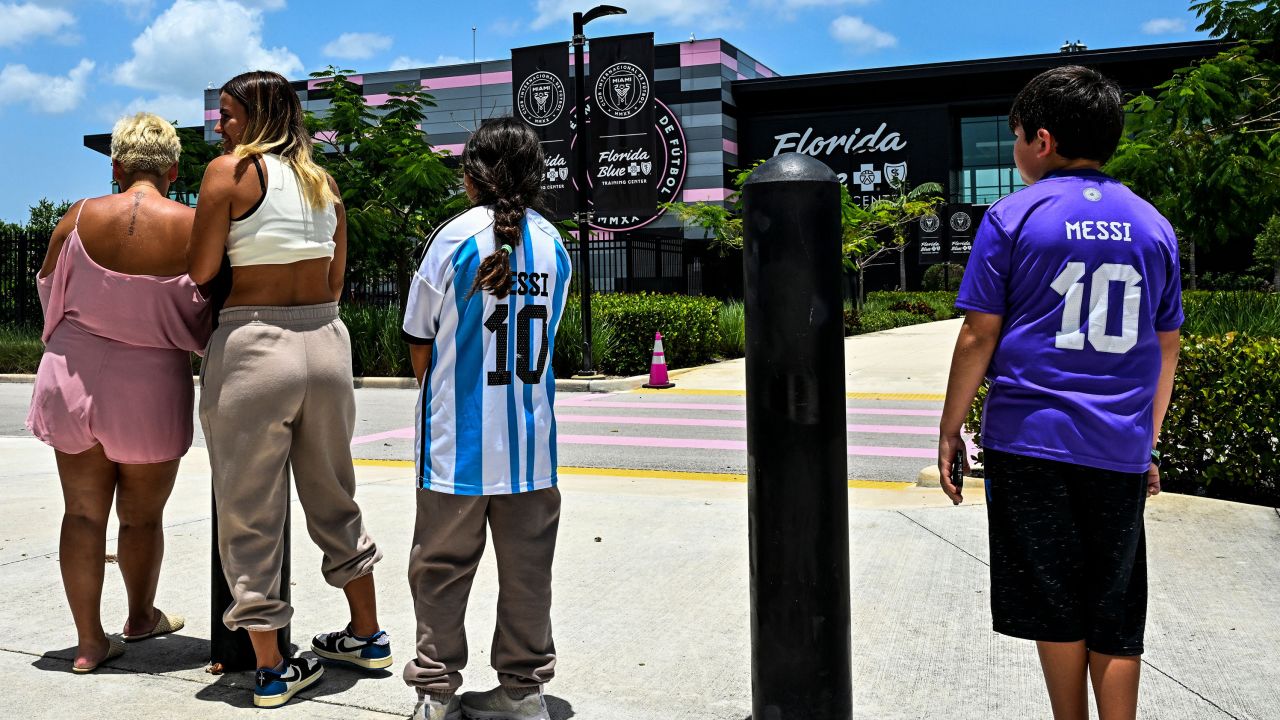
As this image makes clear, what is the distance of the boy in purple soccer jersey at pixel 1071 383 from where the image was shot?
2764 mm

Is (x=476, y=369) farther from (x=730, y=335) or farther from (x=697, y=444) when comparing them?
(x=730, y=335)

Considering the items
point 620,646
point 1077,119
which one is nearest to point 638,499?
point 620,646

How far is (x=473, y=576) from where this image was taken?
11.0 ft

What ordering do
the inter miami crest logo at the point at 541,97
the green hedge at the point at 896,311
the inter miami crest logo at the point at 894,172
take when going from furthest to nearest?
the inter miami crest logo at the point at 894,172
the green hedge at the point at 896,311
the inter miami crest logo at the point at 541,97

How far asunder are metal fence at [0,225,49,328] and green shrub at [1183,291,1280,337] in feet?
67.7

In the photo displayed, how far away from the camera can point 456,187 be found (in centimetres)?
2109

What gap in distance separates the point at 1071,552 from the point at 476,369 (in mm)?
1663

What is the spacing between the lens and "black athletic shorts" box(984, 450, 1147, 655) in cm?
281

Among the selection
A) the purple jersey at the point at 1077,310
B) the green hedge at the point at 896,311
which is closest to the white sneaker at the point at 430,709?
the purple jersey at the point at 1077,310

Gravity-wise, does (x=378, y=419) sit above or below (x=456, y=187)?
below

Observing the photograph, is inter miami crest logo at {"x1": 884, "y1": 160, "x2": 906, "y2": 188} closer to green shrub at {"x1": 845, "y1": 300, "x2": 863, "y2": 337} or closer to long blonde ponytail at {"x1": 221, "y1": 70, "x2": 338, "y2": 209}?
green shrub at {"x1": 845, "y1": 300, "x2": 863, "y2": 337}

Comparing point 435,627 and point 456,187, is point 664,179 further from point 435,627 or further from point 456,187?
point 435,627

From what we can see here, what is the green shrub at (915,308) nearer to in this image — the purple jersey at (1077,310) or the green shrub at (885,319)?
the green shrub at (885,319)

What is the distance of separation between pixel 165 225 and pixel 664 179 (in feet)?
121
